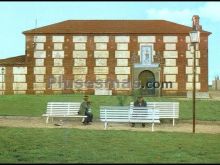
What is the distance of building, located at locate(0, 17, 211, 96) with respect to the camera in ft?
153

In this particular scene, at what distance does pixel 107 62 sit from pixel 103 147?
3522 cm

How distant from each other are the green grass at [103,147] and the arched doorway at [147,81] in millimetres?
31207

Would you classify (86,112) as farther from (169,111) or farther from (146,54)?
(146,54)

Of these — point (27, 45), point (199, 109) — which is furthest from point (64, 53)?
point (199, 109)

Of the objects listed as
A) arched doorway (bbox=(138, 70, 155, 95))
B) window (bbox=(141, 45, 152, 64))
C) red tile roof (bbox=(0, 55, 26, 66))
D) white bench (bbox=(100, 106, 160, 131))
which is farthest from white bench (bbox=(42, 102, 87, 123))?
red tile roof (bbox=(0, 55, 26, 66))

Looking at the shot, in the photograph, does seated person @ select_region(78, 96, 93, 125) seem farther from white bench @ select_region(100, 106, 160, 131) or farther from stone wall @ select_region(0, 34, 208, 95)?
stone wall @ select_region(0, 34, 208, 95)

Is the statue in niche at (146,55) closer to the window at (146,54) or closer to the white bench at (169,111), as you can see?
the window at (146,54)

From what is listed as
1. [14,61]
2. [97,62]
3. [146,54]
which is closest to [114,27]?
[97,62]

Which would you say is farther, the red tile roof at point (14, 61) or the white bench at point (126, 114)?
the red tile roof at point (14, 61)

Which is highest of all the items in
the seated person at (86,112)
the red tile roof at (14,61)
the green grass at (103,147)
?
the red tile roof at (14,61)

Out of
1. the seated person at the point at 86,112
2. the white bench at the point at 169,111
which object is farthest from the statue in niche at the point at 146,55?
the seated person at the point at 86,112

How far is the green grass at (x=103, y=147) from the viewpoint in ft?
32.7

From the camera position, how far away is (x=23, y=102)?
3062cm

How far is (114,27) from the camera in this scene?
157 feet
